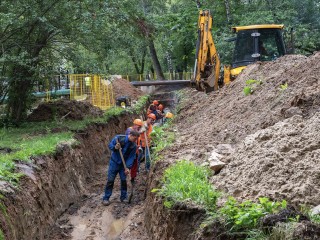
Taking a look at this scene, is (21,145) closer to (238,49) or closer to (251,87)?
(251,87)

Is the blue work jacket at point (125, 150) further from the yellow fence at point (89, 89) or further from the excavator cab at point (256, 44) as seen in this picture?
the yellow fence at point (89, 89)

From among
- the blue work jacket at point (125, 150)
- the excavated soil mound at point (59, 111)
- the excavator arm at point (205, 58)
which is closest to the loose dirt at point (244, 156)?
the blue work jacket at point (125, 150)

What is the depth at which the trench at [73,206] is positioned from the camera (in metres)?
8.25

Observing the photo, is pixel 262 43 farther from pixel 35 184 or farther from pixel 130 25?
pixel 35 184

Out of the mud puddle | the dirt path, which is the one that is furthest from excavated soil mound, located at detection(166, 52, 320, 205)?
the mud puddle

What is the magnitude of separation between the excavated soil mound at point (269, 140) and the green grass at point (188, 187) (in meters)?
0.27

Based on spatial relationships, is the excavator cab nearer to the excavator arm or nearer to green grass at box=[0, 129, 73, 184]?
the excavator arm

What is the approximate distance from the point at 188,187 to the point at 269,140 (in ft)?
4.93

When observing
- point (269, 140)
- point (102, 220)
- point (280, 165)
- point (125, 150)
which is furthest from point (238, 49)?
point (280, 165)

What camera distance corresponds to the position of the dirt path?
9.78 m

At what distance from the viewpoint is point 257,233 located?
4633 millimetres

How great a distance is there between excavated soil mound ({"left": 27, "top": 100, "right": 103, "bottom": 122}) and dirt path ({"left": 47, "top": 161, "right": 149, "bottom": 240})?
6543mm

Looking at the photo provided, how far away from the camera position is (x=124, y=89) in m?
32.4

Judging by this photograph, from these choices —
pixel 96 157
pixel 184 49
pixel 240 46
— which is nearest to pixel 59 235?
pixel 96 157
